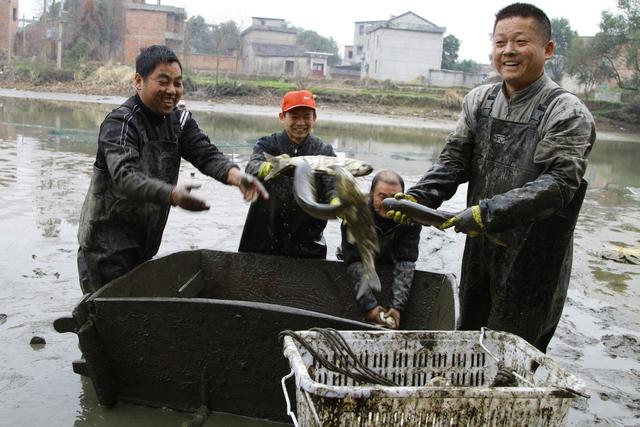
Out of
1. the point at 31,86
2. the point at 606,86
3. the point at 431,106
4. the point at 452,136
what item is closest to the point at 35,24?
the point at 31,86

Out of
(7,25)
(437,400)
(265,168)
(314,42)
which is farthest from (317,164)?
(314,42)

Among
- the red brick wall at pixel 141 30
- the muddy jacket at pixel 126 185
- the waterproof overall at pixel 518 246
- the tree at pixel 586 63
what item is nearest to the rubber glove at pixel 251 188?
the muddy jacket at pixel 126 185

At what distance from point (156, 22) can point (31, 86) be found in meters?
18.6

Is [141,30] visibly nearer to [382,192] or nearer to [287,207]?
[287,207]

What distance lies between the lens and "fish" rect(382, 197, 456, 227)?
133 inches

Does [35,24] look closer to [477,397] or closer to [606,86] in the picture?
[606,86]

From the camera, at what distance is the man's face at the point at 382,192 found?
15.0 feet

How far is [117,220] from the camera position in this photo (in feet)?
13.9

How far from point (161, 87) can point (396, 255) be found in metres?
1.83

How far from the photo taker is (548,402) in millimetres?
2570

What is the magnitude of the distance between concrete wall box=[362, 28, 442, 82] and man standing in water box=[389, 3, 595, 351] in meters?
57.3

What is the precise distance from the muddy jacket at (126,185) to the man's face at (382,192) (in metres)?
0.99

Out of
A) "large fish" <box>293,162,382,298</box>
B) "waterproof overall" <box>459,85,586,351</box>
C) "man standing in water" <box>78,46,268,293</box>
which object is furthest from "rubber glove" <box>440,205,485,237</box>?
"man standing in water" <box>78,46,268,293</box>

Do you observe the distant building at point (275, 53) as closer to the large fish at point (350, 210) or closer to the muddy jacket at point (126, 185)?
the muddy jacket at point (126, 185)
